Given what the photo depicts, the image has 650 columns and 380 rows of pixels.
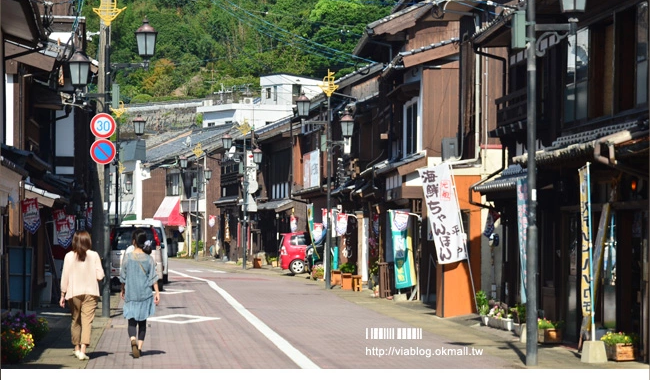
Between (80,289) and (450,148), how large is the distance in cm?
1541

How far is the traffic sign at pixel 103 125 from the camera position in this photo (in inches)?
933

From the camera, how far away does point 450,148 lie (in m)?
29.1

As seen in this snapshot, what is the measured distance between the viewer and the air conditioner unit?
1144 inches

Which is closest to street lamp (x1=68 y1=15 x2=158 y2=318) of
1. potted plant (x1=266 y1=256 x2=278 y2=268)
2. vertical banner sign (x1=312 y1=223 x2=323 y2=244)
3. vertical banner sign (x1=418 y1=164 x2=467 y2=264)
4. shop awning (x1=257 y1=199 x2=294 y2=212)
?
vertical banner sign (x1=418 y1=164 x2=467 y2=264)

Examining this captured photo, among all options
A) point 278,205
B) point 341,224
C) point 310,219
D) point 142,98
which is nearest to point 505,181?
point 341,224

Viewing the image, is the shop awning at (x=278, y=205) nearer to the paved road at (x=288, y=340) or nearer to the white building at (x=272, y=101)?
the white building at (x=272, y=101)

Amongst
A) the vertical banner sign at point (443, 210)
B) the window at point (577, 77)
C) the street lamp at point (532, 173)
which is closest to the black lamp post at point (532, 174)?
the street lamp at point (532, 173)

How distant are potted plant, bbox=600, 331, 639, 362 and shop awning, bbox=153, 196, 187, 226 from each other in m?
74.2

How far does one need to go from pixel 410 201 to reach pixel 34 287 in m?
11.5

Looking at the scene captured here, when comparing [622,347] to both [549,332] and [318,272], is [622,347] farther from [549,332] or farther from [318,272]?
[318,272]

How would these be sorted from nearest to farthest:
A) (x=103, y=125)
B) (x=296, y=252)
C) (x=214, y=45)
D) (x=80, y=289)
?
(x=80, y=289)
(x=103, y=125)
(x=296, y=252)
(x=214, y=45)

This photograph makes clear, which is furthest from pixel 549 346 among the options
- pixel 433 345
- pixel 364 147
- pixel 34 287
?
pixel 364 147

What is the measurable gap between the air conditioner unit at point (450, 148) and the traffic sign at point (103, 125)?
9525 millimetres

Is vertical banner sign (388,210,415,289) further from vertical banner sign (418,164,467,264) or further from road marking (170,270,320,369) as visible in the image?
vertical banner sign (418,164,467,264)
